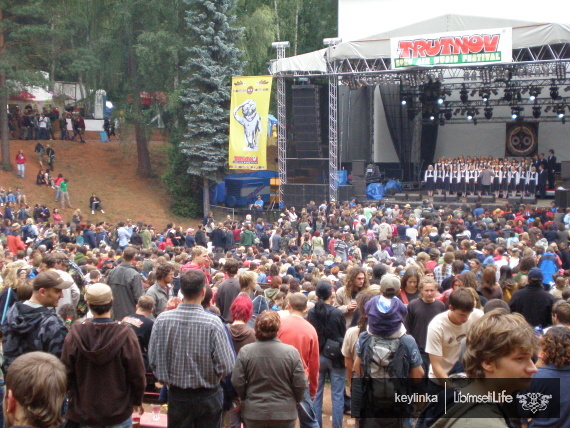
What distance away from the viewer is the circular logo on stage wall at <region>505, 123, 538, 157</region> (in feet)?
84.1

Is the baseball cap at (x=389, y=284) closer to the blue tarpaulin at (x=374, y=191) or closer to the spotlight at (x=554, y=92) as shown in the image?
the blue tarpaulin at (x=374, y=191)

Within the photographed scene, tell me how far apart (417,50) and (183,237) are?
8863 millimetres

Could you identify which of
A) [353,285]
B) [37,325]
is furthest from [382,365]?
[37,325]

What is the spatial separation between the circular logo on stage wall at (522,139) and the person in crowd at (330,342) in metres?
22.5

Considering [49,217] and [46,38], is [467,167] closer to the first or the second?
[49,217]

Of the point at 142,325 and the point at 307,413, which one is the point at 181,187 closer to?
the point at 142,325

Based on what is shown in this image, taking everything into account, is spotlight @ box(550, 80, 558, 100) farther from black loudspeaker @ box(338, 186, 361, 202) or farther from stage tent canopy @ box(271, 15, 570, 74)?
black loudspeaker @ box(338, 186, 361, 202)

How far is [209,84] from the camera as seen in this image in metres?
26.2

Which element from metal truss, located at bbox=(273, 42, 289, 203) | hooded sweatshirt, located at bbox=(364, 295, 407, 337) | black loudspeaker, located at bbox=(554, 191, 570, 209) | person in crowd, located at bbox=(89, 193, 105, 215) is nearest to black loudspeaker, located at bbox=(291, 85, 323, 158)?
metal truss, located at bbox=(273, 42, 289, 203)

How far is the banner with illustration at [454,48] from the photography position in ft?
59.7

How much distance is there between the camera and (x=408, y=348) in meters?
4.39

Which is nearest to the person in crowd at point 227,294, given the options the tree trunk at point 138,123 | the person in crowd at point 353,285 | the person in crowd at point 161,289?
the person in crowd at point 161,289

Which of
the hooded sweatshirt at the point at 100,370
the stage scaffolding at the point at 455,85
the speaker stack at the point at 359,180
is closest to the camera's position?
the hooded sweatshirt at the point at 100,370

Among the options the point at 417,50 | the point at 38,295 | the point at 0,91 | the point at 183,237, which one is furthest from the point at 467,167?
the point at 38,295
